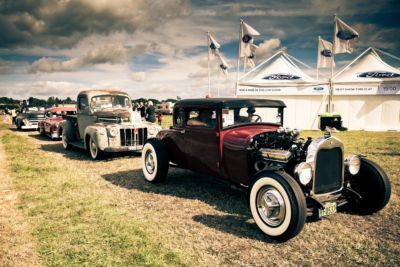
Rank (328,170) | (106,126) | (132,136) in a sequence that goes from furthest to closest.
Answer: (132,136) → (106,126) → (328,170)

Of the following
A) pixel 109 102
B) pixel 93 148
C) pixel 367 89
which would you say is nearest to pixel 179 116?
pixel 93 148

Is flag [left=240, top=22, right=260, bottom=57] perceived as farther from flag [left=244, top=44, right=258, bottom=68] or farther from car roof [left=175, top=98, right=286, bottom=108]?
car roof [left=175, top=98, right=286, bottom=108]

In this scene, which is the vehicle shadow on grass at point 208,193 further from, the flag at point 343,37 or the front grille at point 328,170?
the flag at point 343,37

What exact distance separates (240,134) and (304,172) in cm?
126

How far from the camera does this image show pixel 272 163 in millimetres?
4082

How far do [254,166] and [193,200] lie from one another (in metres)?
1.42

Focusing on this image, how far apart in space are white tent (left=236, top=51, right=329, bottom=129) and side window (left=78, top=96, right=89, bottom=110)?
39.8ft

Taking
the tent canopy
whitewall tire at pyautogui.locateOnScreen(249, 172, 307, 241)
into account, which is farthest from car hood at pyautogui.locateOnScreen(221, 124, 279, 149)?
the tent canopy

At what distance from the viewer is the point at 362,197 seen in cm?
432

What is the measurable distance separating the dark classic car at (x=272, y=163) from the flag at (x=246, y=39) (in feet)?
49.0

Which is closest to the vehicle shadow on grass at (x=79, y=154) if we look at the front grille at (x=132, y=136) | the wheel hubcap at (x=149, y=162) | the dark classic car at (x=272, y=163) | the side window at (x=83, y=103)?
the front grille at (x=132, y=136)

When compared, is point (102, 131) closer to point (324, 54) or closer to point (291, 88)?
point (291, 88)

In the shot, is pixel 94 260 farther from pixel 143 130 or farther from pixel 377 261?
pixel 143 130

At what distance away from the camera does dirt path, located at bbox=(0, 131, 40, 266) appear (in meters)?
3.14
